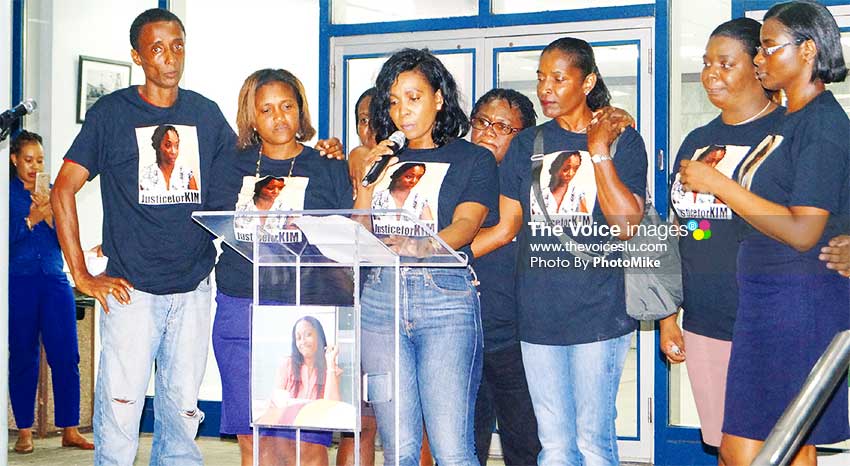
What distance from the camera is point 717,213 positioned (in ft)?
13.2

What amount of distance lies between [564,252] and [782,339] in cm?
88

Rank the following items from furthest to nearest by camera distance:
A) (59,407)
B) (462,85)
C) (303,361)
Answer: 1. (59,407)
2. (462,85)
3. (303,361)

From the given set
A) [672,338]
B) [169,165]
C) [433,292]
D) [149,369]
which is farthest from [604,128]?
[149,369]

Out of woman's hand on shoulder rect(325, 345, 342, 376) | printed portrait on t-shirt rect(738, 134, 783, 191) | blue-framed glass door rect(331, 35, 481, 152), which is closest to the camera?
woman's hand on shoulder rect(325, 345, 342, 376)

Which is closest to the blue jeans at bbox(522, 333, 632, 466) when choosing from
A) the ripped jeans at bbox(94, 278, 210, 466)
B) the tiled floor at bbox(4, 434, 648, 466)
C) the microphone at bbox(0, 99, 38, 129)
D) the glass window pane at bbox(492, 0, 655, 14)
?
the ripped jeans at bbox(94, 278, 210, 466)

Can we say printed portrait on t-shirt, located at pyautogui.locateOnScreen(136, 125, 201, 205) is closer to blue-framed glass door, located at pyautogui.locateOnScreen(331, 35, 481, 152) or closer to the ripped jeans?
the ripped jeans

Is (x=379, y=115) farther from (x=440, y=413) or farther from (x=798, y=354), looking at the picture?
(x=798, y=354)

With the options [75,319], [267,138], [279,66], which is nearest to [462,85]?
[279,66]

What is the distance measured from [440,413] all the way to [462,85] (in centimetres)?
241

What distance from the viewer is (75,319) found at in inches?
241

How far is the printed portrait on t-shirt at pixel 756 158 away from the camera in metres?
3.79

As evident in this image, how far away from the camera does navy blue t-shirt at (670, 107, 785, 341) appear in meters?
3.90

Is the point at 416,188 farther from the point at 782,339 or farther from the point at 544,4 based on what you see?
the point at 544,4

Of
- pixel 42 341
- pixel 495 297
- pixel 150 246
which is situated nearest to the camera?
pixel 495 297
